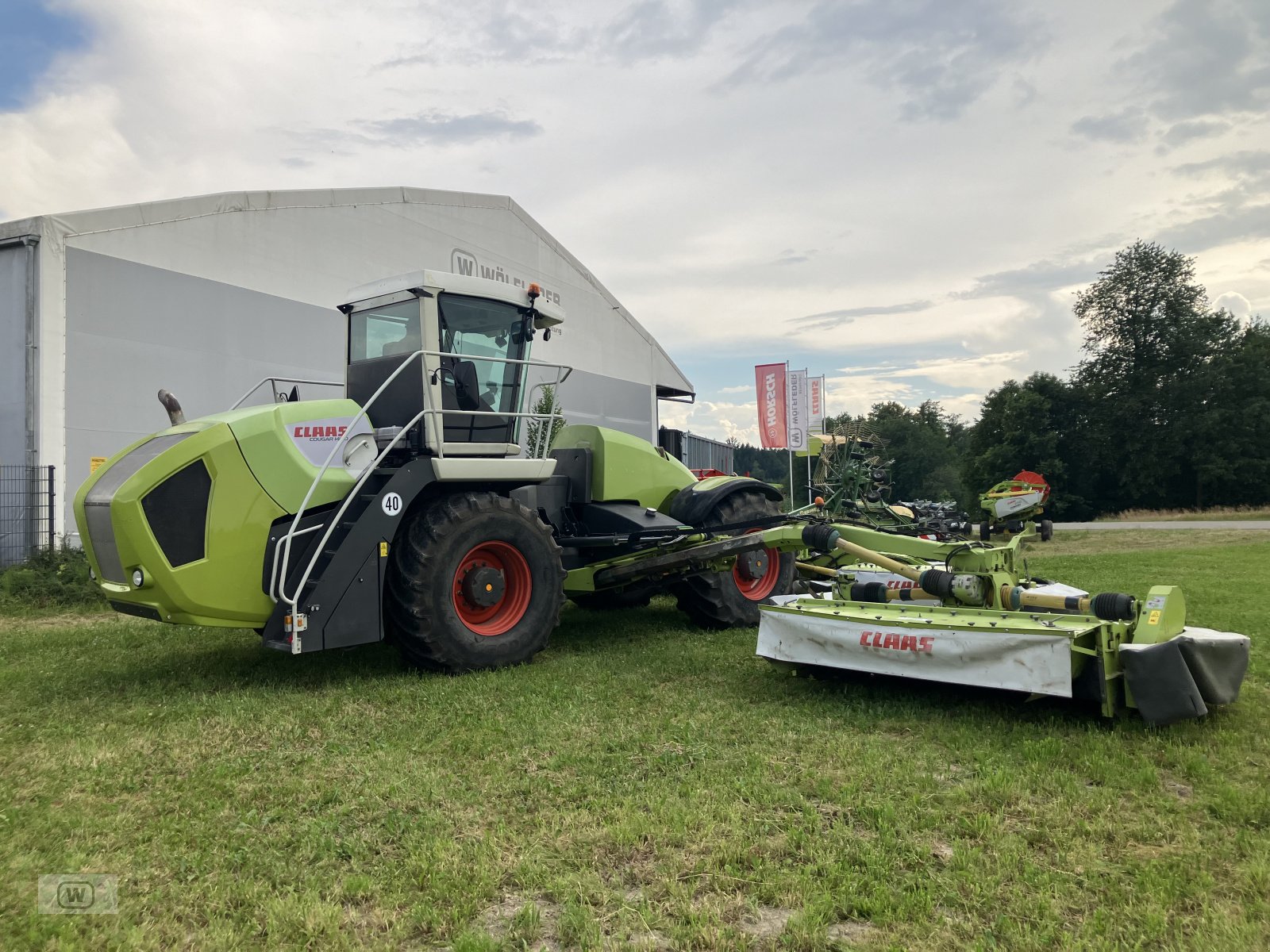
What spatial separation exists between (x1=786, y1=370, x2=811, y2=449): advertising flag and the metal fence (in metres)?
19.4

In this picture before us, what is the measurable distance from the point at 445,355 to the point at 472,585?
169 centimetres

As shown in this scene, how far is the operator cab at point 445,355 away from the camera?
249 inches

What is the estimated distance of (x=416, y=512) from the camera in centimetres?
604

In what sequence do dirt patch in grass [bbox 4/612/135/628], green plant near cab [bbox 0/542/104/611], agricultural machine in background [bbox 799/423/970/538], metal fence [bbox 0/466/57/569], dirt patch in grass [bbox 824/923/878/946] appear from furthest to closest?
agricultural machine in background [bbox 799/423/970/538] → metal fence [bbox 0/466/57/569] → green plant near cab [bbox 0/542/104/611] → dirt patch in grass [bbox 4/612/135/628] → dirt patch in grass [bbox 824/923/878/946]

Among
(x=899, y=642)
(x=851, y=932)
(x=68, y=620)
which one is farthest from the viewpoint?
(x=68, y=620)

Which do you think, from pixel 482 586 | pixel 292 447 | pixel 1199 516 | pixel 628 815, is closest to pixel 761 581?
pixel 482 586

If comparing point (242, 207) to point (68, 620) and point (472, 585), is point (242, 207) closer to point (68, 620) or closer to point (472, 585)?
point (68, 620)

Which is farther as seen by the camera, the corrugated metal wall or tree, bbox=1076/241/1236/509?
tree, bbox=1076/241/1236/509

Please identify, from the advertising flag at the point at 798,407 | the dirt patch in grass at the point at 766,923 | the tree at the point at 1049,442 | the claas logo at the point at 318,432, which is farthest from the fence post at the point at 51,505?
the tree at the point at 1049,442

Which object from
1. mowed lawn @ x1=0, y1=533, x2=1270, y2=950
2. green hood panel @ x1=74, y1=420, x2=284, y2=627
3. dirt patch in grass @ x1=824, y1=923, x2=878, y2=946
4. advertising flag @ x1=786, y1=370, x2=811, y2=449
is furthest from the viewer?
advertising flag @ x1=786, y1=370, x2=811, y2=449

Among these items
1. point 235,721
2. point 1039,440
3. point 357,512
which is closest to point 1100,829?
point 235,721

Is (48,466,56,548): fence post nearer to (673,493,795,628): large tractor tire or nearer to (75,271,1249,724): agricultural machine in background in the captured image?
(75,271,1249,724): agricultural machine in background

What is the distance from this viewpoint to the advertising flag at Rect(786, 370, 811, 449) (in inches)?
1023

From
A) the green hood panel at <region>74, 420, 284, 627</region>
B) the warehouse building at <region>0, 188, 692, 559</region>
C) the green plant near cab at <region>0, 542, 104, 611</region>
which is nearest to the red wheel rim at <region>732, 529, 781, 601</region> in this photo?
the green hood panel at <region>74, 420, 284, 627</region>
